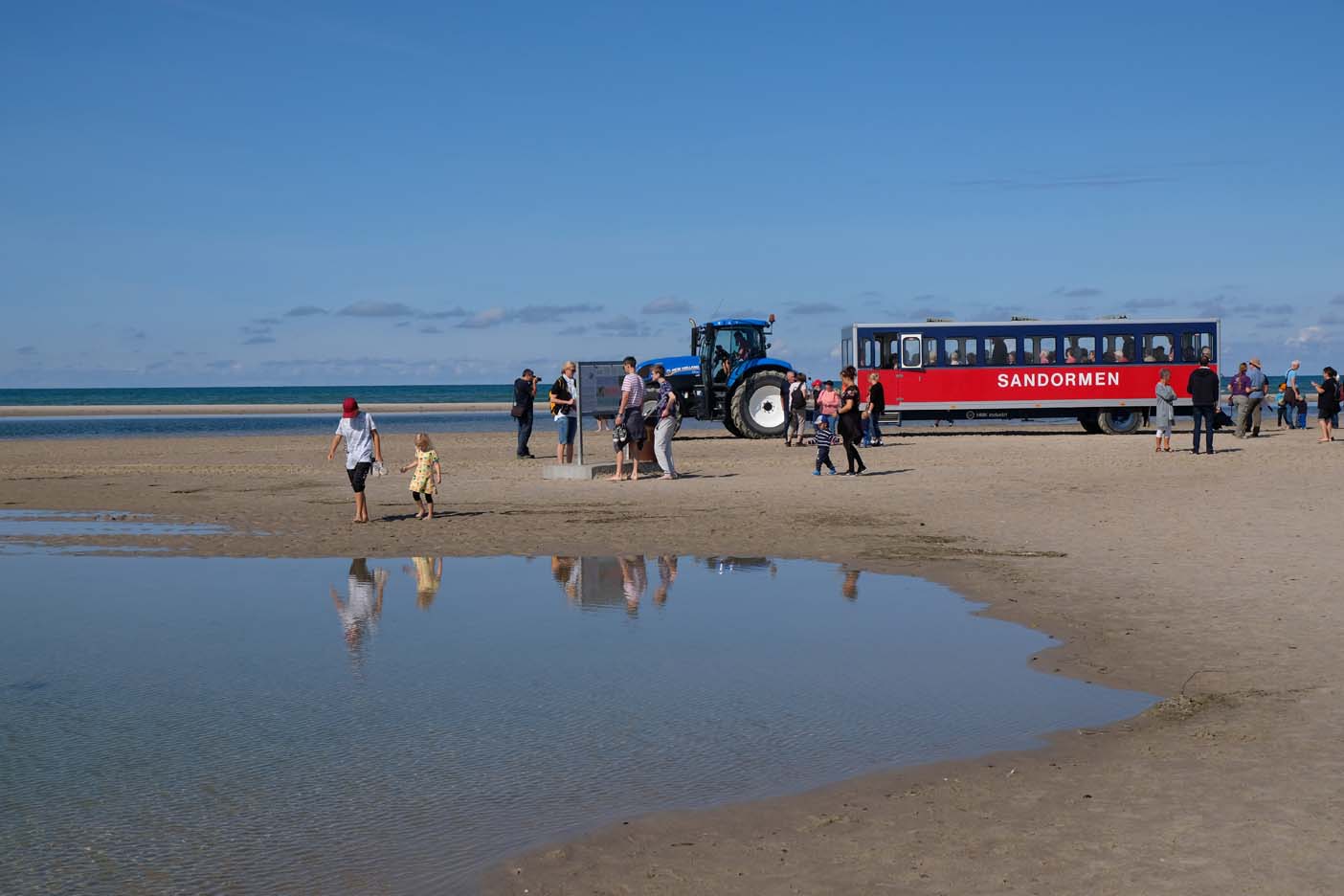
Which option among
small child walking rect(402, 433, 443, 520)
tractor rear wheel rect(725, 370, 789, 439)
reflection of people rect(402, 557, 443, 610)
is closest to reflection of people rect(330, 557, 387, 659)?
reflection of people rect(402, 557, 443, 610)

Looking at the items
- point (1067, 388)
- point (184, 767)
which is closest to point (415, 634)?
point (184, 767)

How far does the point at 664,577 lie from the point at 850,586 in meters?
1.70

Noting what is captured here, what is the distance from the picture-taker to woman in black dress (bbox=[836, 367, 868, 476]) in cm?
2331

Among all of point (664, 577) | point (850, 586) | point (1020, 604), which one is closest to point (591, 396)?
point (664, 577)

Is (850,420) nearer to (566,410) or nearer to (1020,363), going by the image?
(566,410)

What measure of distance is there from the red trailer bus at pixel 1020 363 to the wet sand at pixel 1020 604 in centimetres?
828

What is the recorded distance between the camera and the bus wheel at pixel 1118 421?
3850 centimetres

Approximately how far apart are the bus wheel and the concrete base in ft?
60.1

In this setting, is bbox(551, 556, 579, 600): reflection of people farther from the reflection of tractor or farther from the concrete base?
the reflection of tractor

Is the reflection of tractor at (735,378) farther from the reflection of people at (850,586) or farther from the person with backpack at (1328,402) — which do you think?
the reflection of people at (850,586)

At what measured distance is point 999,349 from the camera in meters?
38.0

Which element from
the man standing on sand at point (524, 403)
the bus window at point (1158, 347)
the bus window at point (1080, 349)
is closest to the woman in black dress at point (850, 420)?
the man standing on sand at point (524, 403)

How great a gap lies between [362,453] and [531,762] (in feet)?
36.0

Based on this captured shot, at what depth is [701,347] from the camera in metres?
35.8
